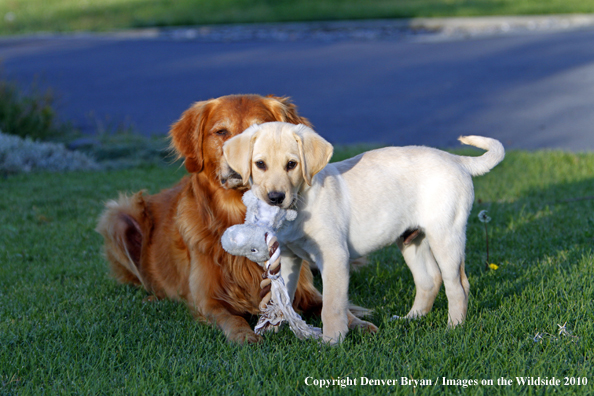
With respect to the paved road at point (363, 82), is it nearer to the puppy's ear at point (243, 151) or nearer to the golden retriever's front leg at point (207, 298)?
the golden retriever's front leg at point (207, 298)

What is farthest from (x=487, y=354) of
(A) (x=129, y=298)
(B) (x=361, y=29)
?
(B) (x=361, y=29)

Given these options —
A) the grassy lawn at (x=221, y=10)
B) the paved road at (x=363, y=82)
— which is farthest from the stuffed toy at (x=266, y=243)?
the grassy lawn at (x=221, y=10)

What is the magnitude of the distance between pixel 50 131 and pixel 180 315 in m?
7.50

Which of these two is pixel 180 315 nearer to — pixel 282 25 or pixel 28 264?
pixel 28 264

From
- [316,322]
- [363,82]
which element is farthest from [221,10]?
[316,322]

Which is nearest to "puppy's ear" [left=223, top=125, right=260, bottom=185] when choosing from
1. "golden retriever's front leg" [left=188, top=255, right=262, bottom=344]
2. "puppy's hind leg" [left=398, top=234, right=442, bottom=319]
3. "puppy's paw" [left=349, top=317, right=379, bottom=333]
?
"golden retriever's front leg" [left=188, top=255, right=262, bottom=344]

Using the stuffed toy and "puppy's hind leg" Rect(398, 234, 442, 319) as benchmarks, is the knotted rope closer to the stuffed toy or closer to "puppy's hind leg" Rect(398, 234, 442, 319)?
the stuffed toy

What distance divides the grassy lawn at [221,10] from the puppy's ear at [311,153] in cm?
2080

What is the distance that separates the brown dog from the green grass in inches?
7.1

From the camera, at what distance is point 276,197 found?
289cm

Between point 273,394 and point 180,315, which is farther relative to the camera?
point 180,315

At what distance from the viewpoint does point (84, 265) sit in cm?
508

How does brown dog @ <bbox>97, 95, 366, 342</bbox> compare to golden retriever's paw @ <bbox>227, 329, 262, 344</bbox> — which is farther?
brown dog @ <bbox>97, 95, 366, 342</bbox>

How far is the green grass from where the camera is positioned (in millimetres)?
2838
